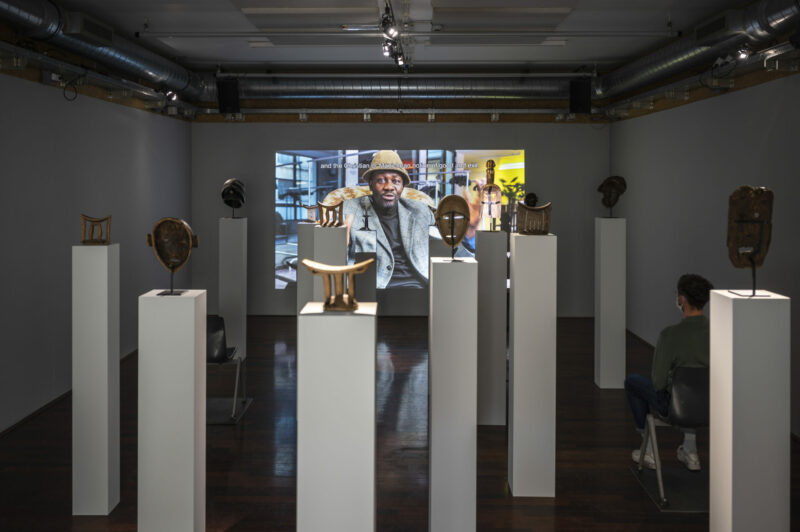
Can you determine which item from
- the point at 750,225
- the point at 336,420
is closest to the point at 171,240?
the point at 336,420

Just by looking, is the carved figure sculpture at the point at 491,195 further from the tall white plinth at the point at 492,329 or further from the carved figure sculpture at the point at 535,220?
the carved figure sculpture at the point at 535,220

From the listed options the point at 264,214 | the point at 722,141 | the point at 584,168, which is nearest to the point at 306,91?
the point at 264,214

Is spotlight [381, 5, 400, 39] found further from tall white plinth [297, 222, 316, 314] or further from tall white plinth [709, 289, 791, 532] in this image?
tall white plinth [709, 289, 791, 532]

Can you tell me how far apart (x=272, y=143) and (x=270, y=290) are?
2.18 m

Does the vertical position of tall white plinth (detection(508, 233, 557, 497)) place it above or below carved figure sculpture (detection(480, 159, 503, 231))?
below

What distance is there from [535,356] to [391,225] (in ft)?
21.8

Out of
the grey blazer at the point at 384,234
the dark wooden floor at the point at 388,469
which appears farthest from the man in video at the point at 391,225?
the dark wooden floor at the point at 388,469

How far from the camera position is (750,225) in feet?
11.6

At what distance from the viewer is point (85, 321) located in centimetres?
419

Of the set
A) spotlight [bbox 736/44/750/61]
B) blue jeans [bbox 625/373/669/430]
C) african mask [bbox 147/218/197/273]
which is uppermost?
spotlight [bbox 736/44/750/61]

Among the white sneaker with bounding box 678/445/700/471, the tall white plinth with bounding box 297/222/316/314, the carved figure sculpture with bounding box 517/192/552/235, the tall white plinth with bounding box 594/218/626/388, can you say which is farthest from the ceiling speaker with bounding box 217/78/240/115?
the white sneaker with bounding box 678/445/700/471

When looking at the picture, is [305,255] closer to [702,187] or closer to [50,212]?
[50,212]

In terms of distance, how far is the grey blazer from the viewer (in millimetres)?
10859

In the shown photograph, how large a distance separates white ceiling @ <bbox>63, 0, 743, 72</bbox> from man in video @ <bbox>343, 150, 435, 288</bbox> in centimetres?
191
